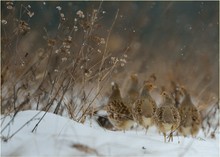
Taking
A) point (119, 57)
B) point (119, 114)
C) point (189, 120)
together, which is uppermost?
point (119, 57)

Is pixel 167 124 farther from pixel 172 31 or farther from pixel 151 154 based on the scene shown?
pixel 172 31

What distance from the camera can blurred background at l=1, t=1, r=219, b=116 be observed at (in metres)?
8.17

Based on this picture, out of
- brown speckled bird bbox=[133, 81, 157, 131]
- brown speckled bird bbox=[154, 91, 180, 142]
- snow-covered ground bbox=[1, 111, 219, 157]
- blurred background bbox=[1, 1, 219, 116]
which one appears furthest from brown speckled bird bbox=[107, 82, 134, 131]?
blurred background bbox=[1, 1, 219, 116]

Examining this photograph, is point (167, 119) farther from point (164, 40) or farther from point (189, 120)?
point (164, 40)

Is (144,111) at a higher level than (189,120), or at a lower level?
higher

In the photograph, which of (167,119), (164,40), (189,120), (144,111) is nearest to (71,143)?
(167,119)

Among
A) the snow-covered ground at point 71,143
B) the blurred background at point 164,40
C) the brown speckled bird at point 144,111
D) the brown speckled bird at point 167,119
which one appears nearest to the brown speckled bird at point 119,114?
the brown speckled bird at point 144,111

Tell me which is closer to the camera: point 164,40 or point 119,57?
point 119,57

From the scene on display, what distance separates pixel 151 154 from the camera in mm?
3863

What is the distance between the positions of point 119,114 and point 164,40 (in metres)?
5.98

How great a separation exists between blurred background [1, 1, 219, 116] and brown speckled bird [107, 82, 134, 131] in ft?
5.24

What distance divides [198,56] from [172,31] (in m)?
0.89

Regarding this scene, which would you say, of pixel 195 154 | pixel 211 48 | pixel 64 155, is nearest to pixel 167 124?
pixel 195 154

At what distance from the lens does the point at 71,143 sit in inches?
148
